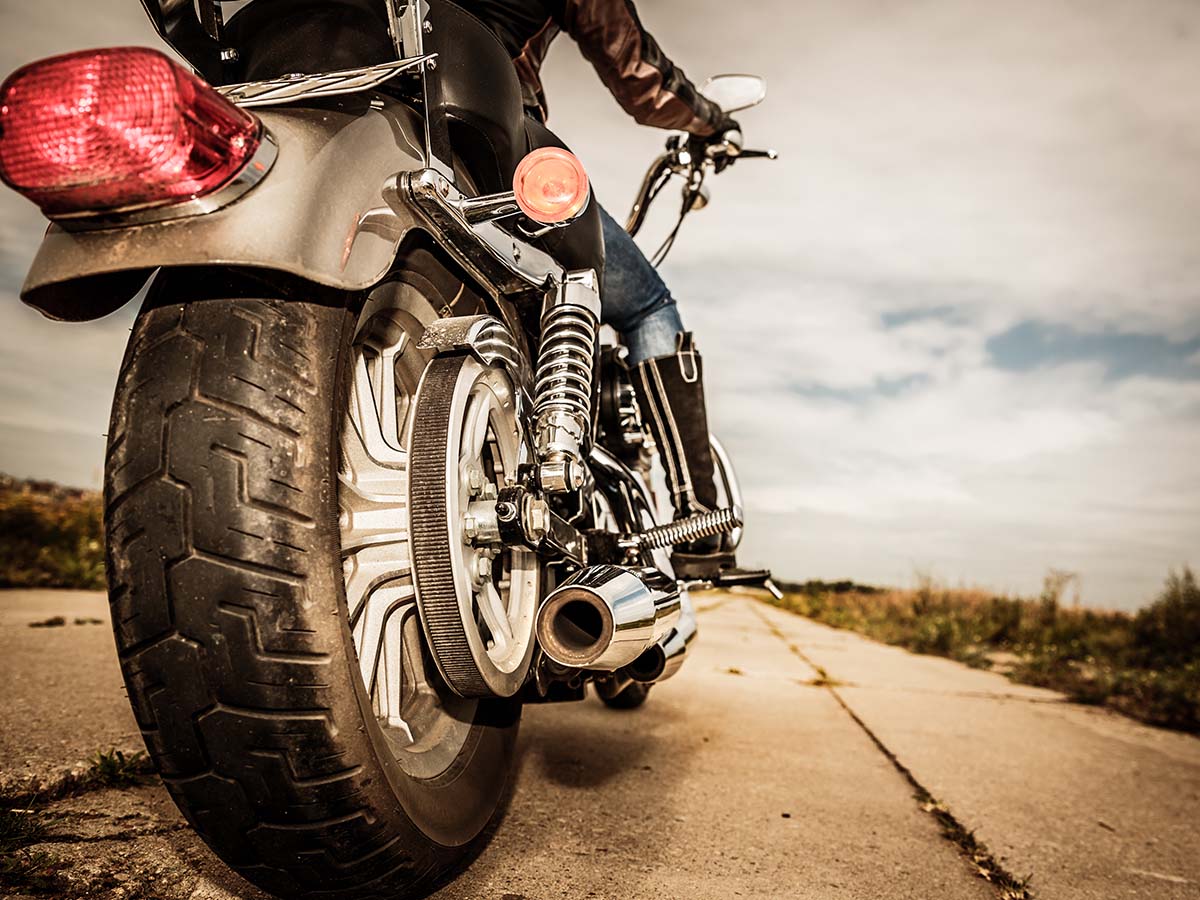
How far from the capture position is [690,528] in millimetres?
1735

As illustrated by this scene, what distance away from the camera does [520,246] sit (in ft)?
4.16

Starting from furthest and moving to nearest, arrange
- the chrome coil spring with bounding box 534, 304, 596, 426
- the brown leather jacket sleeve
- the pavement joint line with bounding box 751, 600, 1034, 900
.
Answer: the brown leather jacket sleeve
the pavement joint line with bounding box 751, 600, 1034, 900
the chrome coil spring with bounding box 534, 304, 596, 426

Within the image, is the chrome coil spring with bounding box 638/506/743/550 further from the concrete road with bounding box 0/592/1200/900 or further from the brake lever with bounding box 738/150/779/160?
the brake lever with bounding box 738/150/779/160

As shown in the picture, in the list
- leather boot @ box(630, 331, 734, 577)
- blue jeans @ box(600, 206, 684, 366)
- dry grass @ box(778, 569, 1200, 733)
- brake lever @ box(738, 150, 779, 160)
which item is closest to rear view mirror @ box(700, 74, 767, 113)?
brake lever @ box(738, 150, 779, 160)

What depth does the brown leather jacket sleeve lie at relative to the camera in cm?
158

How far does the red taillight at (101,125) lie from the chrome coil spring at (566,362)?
62cm

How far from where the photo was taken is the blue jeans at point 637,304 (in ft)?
6.50

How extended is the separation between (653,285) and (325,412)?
137cm

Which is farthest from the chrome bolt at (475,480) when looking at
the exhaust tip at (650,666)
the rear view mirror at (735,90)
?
the rear view mirror at (735,90)

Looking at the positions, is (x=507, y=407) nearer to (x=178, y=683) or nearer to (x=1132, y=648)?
(x=178, y=683)

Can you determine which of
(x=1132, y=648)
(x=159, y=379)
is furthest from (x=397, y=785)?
(x=1132, y=648)

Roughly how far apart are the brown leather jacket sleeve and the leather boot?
0.60 m

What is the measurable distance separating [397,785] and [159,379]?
573 mm

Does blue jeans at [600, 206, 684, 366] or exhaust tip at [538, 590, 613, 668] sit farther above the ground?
blue jeans at [600, 206, 684, 366]
